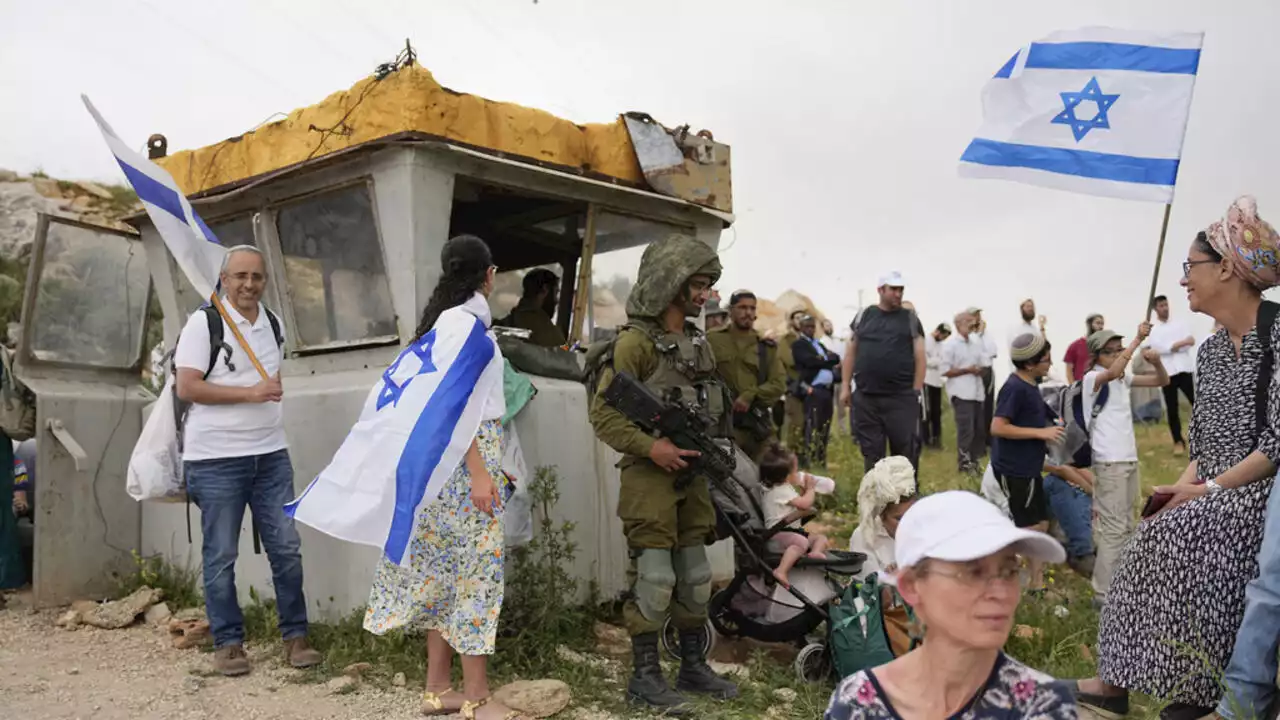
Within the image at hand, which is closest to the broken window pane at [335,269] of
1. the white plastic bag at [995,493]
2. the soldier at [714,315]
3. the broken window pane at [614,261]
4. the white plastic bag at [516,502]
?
the white plastic bag at [516,502]

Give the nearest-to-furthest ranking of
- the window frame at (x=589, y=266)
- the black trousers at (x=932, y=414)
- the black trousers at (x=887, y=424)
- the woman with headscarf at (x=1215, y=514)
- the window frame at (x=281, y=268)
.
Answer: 1. the woman with headscarf at (x=1215, y=514)
2. the window frame at (x=281, y=268)
3. the window frame at (x=589, y=266)
4. the black trousers at (x=887, y=424)
5. the black trousers at (x=932, y=414)

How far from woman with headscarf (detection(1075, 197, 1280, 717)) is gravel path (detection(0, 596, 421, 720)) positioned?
2989mm

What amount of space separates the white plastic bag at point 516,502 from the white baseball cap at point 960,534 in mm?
3186

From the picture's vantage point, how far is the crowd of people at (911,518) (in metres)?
1.92

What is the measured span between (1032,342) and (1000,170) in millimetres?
1420

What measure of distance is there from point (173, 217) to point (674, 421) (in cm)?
260

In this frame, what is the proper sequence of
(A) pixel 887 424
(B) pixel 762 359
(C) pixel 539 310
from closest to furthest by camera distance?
(C) pixel 539 310
(A) pixel 887 424
(B) pixel 762 359

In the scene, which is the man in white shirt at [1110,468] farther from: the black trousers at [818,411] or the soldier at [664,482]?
the black trousers at [818,411]

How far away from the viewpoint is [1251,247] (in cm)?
339

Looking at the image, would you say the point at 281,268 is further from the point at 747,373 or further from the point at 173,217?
the point at 747,373

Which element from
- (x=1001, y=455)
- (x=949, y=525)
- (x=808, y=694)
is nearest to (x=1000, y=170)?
(x=1001, y=455)

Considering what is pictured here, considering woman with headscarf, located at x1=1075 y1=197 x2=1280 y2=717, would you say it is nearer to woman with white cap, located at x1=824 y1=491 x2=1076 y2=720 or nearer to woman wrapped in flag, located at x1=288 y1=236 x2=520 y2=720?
woman with white cap, located at x1=824 y1=491 x2=1076 y2=720

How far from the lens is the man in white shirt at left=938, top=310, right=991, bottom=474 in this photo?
427 inches

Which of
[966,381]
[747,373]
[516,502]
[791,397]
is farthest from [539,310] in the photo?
[966,381]
